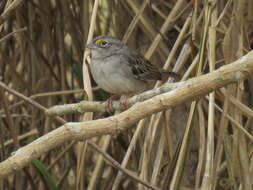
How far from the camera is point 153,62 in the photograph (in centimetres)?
399

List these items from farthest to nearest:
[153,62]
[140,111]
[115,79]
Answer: [153,62], [115,79], [140,111]

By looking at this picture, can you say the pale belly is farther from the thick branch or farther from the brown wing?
the thick branch

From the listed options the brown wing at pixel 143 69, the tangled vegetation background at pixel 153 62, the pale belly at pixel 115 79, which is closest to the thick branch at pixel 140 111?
the tangled vegetation background at pixel 153 62

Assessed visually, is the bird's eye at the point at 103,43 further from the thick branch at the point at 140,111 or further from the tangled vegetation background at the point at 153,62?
the thick branch at the point at 140,111

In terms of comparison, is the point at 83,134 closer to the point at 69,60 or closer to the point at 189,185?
the point at 189,185

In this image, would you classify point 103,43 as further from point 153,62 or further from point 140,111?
point 140,111

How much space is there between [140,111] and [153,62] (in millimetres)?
2103

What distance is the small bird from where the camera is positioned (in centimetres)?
379

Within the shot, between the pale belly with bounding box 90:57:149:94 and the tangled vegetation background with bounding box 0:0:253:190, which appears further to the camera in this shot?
the pale belly with bounding box 90:57:149:94

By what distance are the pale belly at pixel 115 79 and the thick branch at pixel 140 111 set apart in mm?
1739

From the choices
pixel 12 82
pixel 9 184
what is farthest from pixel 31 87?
pixel 9 184

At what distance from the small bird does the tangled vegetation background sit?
9 centimetres

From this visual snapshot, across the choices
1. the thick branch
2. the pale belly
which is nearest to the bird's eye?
the pale belly

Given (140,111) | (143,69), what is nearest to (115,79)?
(143,69)
